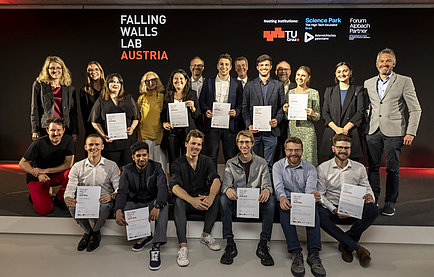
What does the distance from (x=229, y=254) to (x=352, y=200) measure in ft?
3.95

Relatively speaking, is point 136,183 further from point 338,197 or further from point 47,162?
point 338,197

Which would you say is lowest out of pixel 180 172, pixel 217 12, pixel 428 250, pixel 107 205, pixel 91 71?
pixel 428 250

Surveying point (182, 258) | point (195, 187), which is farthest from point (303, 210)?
point (182, 258)

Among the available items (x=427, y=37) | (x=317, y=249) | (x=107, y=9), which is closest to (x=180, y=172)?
(x=317, y=249)

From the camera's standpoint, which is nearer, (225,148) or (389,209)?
(389,209)

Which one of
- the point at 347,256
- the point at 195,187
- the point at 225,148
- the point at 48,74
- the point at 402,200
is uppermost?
the point at 48,74

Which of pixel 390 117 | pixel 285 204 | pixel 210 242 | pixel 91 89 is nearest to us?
pixel 285 204

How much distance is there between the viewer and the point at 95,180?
3279 mm

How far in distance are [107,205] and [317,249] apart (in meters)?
1.98

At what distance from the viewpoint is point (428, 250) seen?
3189 millimetres

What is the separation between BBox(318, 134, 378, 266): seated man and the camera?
117 inches

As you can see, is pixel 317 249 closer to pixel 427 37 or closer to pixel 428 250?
pixel 428 250

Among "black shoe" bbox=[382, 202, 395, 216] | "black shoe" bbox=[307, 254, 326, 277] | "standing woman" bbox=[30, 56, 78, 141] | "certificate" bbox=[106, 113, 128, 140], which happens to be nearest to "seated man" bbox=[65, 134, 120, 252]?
"certificate" bbox=[106, 113, 128, 140]

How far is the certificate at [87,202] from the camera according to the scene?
3.12 m
